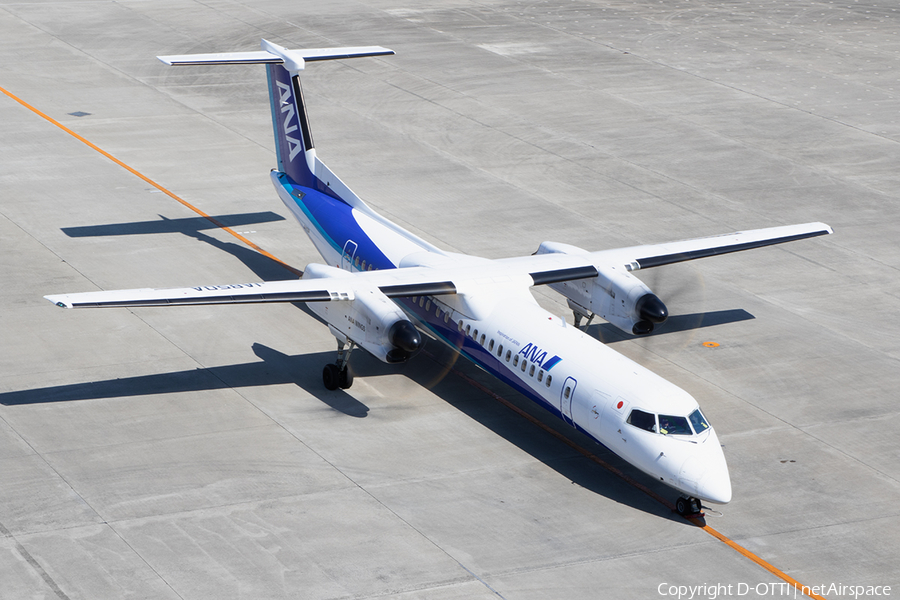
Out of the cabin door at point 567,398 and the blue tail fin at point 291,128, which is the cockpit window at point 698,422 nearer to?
the cabin door at point 567,398

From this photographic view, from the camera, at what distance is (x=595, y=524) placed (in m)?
22.1

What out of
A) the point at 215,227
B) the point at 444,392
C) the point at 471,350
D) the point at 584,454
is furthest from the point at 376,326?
the point at 215,227

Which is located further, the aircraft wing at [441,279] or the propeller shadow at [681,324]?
the propeller shadow at [681,324]

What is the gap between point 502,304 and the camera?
86.6 ft

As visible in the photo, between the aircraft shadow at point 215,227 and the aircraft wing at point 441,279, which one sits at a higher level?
the aircraft wing at point 441,279

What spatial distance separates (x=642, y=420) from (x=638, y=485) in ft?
6.15

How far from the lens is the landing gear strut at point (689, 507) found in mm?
22375

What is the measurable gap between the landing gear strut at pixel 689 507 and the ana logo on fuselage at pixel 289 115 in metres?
15.8

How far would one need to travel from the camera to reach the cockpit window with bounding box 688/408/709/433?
22.5m

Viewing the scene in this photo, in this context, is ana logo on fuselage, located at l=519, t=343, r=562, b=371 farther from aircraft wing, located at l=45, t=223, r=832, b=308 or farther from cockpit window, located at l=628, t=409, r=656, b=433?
aircraft wing, located at l=45, t=223, r=832, b=308

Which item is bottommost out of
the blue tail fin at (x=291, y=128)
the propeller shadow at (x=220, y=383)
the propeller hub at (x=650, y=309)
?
the propeller shadow at (x=220, y=383)

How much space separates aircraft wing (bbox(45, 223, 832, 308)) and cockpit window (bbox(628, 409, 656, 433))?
5681 millimetres

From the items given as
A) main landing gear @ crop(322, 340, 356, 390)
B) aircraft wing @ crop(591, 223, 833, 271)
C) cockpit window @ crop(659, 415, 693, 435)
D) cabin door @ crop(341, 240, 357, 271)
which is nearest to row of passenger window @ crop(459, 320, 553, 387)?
main landing gear @ crop(322, 340, 356, 390)

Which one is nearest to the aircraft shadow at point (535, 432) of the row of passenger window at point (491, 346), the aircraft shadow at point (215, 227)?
the row of passenger window at point (491, 346)
